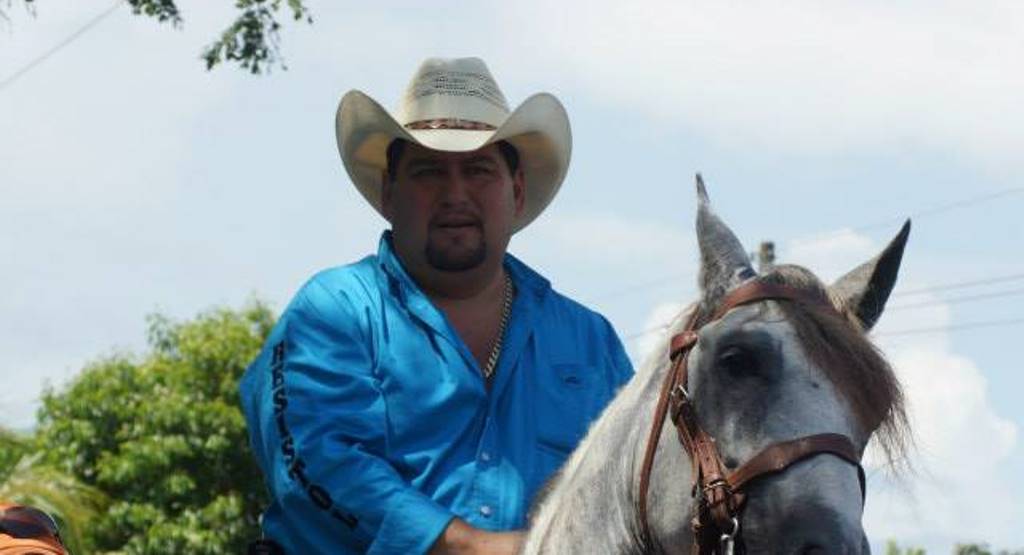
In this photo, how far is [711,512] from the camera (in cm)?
470

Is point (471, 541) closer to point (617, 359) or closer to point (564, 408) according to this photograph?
point (564, 408)

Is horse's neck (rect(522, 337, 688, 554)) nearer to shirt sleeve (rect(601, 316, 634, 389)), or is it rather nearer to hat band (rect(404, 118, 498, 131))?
shirt sleeve (rect(601, 316, 634, 389))

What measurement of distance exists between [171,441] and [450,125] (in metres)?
23.3

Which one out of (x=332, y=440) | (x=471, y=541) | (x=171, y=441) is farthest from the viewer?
(x=171, y=441)

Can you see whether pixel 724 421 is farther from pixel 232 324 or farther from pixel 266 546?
pixel 232 324

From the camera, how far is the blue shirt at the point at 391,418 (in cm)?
565

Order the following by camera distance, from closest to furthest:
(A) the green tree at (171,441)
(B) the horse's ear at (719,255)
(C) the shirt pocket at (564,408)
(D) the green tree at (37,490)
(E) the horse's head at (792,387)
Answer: (E) the horse's head at (792,387)
(B) the horse's ear at (719,255)
(C) the shirt pocket at (564,408)
(D) the green tree at (37,490)
(A) the green tree at (171,441)

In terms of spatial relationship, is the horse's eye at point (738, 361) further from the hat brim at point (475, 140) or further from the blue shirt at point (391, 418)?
the hat brim at point (475, 140)

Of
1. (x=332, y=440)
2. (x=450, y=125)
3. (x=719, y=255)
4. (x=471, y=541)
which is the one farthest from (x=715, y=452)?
(x=450, y=125)

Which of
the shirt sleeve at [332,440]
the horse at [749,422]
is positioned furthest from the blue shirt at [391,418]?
the horse at [749,422]

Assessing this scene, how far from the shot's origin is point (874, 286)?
505 centimetres

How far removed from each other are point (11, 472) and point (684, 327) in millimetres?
11562

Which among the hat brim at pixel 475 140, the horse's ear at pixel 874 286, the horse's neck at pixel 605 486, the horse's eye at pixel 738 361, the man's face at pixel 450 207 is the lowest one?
the horse's neck at pixel 605 486

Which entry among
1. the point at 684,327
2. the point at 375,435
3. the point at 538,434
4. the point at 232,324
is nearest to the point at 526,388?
the point at 538,434
